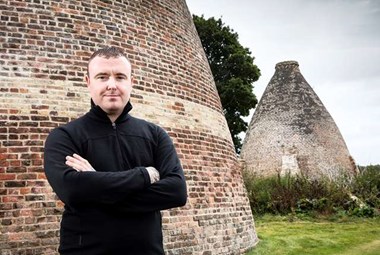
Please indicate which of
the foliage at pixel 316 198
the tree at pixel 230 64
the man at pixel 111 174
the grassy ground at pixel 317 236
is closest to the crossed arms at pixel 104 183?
the man at pixel 111 174

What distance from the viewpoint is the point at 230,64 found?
22250 millimetres

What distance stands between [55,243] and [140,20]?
3.60 m

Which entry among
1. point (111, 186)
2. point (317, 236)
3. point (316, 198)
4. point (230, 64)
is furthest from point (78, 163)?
point (230, 64)

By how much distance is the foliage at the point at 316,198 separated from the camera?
1413 centimetres

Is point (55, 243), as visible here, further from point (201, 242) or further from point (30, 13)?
point (30, 13)

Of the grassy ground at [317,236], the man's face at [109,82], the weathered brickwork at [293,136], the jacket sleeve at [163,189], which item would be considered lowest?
the grassy ground at [317,236]

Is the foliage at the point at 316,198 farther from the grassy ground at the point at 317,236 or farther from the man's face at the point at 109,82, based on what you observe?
the man's face at the point at 109,82

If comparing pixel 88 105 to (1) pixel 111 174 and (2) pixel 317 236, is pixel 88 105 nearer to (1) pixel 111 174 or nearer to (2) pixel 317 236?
(1) pixel 111 174

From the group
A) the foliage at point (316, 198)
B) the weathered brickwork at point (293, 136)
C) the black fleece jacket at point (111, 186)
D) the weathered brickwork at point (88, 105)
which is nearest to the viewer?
the black fleece jacket at point (111, 186)

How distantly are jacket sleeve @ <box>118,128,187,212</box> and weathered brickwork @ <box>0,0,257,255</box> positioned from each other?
309 centimetres

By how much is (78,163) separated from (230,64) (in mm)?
20579

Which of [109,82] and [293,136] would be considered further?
[293,136]

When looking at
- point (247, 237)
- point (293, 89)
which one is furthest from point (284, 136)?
point (247, 237)

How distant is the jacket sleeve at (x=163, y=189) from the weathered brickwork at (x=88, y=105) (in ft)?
10.1
